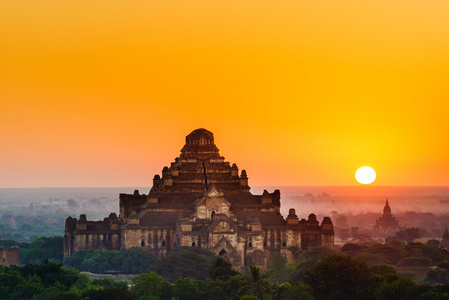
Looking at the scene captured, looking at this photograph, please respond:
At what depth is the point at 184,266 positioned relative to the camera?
405 ft

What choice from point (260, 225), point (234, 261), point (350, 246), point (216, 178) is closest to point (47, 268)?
point (234, 261)

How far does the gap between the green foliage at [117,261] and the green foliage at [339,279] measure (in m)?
30.5

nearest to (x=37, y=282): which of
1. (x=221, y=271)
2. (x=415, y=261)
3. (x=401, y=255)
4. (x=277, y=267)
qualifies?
(x=221, y=271)

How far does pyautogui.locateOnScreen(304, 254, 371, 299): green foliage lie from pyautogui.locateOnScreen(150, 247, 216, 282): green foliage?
52.4 ft

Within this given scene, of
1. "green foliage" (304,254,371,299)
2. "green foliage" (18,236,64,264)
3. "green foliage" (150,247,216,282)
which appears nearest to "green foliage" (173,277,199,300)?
"green foliage" (304,254,371,299)

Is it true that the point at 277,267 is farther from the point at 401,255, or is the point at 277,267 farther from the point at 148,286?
the point at 148,286

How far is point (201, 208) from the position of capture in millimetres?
145000

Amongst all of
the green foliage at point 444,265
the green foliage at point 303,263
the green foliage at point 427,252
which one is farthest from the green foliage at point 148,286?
the green foliage at point 427,252

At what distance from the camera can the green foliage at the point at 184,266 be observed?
122 metres

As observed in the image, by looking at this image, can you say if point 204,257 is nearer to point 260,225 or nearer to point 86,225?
point 260,225

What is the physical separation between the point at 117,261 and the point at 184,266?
16.2 meters

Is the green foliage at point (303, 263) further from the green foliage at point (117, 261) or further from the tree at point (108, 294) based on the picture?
the tree at point (108, 294)

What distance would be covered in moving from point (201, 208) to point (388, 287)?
46.6 meters

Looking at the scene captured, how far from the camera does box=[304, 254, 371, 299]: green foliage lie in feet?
345
